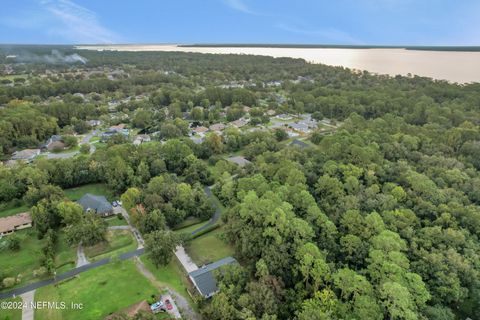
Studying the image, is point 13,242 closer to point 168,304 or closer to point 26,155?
point 168,304

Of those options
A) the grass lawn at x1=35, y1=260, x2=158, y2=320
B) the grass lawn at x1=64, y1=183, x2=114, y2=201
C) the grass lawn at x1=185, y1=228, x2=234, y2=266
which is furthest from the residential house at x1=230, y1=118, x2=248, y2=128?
the grass lawn at x1=35, y1=260, x2=158, y2=320

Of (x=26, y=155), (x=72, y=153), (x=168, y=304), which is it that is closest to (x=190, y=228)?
(x=168, y=304)

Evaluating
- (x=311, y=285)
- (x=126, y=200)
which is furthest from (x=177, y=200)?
(x=311, y=285)

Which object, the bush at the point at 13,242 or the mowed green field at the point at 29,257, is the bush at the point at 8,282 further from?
the bush at the point at 13,242

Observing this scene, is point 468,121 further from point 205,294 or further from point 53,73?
point 53,73

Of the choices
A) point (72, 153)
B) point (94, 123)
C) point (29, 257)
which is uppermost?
point (94, 123)

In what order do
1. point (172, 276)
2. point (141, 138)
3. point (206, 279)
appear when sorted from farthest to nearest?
point (141, 138) → point (172, 276) → point (206, 279)
